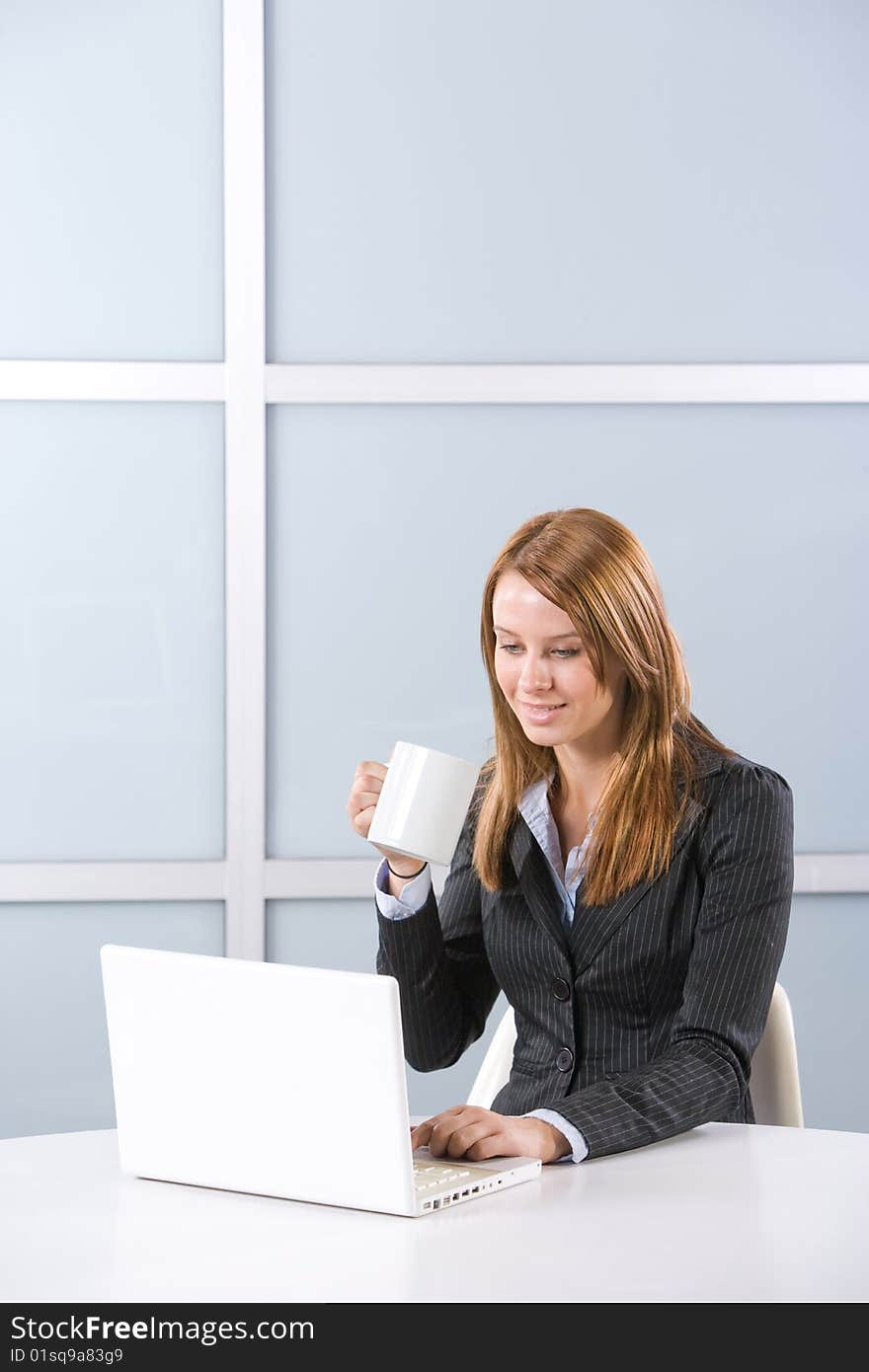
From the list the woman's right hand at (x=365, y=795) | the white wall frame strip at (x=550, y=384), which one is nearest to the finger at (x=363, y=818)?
the woman's right hand at (x=365, y=795)

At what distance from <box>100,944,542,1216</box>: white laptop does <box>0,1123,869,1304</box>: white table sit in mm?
25

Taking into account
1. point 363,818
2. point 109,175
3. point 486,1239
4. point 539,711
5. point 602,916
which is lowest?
point 486,1239

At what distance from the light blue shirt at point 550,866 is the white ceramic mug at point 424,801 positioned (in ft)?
0.94

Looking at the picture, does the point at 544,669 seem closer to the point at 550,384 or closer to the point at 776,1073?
the point at 776,1073

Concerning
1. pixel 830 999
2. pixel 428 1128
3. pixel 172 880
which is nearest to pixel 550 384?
pixel 172 880

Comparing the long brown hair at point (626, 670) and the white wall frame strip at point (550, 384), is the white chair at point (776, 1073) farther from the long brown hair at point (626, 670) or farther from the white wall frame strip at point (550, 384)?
the white wall frame strip at point (550, 384)

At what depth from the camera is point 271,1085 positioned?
4.36 feet

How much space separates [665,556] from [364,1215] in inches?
88.0

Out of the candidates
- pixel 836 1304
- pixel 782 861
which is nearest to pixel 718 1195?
pixel 836 1304

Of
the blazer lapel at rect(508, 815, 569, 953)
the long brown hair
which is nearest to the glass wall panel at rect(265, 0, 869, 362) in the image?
the long brown hair

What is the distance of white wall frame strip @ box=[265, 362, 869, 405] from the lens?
10.8 feet

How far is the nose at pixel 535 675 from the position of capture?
1.78 meters

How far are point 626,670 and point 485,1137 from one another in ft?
2.00
